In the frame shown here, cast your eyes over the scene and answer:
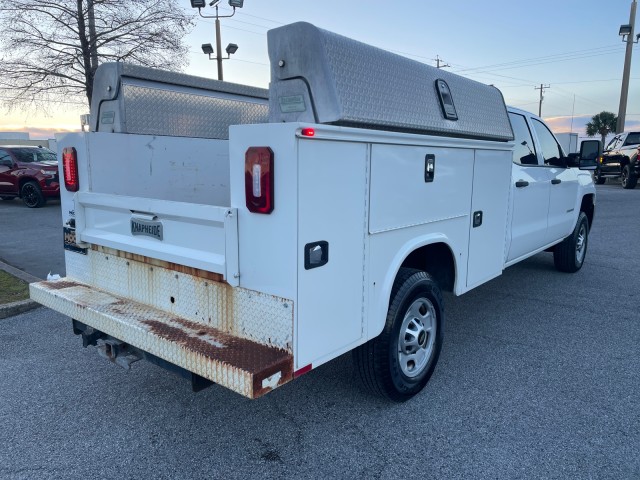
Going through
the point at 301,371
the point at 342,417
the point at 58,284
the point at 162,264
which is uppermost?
the point at 162,264

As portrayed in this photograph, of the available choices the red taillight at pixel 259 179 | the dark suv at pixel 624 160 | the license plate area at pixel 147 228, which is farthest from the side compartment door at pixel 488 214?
the dark suv at pixel 624 160

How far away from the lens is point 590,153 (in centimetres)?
551

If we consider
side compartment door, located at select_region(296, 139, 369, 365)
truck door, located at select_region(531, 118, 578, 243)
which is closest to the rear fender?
side compartment door, located at select_region(296, 139, 369, 365)

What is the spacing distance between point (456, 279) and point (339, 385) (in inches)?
44.6

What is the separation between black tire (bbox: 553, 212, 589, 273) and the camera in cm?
657

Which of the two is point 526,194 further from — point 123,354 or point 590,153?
point 123,354

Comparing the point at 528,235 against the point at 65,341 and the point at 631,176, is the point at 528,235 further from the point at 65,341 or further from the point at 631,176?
the point at 631,176

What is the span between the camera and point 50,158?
54.3 ft

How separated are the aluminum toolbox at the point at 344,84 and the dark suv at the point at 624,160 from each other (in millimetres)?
20028

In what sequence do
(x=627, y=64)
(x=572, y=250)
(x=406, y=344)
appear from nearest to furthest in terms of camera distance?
(x=406, y=344) < (x=572, y=250) < (x=627, y=64)

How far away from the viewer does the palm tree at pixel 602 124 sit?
49156 millimetres

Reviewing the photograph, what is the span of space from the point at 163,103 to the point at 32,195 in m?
13.3

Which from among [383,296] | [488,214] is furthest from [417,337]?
[488,214]

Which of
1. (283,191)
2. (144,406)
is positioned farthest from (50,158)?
(283,191)
